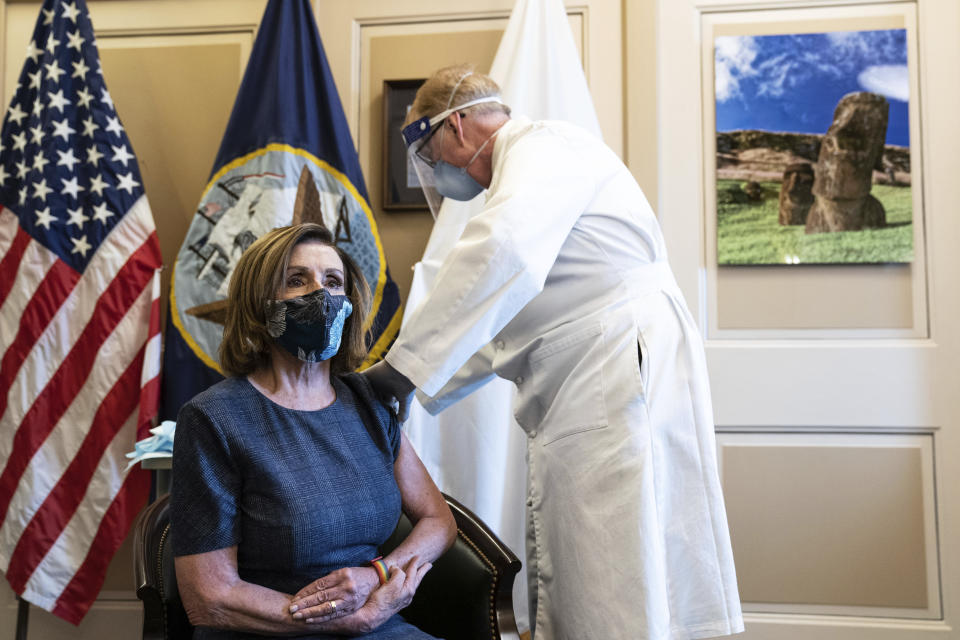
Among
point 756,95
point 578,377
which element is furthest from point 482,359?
point 756,95

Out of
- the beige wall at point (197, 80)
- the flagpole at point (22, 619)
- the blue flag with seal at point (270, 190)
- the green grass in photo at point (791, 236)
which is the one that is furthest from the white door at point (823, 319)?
the flagpole at point (22, 619)

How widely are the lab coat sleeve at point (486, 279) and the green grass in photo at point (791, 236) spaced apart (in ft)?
4.59

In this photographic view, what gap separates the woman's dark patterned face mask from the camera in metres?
1.54

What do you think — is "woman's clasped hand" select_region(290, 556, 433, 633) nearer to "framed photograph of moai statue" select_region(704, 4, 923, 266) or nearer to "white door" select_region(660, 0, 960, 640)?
"white door" select_region(660, 0, 960, 640)

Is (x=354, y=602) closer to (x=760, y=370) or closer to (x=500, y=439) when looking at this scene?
(x=500, y=439)

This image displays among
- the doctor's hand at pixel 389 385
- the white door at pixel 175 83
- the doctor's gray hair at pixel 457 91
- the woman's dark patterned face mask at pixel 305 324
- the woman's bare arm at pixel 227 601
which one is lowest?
the woman's bare arm at pixel 227 601

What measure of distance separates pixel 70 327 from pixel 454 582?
5.77ft

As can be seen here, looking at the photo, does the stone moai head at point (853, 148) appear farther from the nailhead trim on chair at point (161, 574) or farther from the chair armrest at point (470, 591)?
the nailhead trim on chair at point (161, 574)

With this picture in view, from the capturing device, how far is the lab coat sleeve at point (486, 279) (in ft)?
5.13

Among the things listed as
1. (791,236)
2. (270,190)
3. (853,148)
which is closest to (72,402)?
(270,190)

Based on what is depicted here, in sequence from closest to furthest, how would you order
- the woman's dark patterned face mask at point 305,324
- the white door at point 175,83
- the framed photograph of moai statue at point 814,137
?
1. the woman's dark patterned face mask at point 305,324
2. the framed photograph of moai statue at point 814,137
3. the white door at point 175,83

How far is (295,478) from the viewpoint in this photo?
4.75 feet

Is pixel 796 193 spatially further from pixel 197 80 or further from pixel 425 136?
pixel 197 80

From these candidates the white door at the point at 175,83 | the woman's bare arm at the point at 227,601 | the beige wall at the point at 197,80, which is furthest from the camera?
the white door at the point at 175,83
